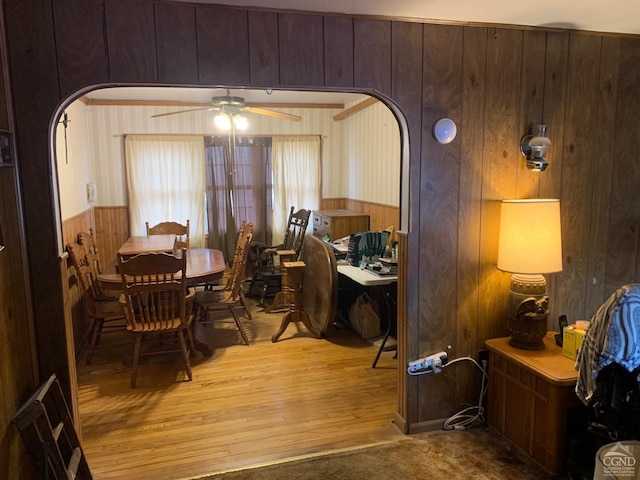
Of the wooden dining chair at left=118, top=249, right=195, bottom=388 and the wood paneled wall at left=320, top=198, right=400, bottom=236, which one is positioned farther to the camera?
the wood paneled wall at left=320, top=198, right=400, bottom=236

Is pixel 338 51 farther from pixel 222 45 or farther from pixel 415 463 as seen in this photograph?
pixel 415 463

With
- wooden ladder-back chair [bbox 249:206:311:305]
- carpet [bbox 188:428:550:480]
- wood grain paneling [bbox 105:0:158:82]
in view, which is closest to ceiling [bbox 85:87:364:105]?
wooden ladder-back chair [bbox 249:206:311:305]

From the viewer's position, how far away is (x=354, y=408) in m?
3.15

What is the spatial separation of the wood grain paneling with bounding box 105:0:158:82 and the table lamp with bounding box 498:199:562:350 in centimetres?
197

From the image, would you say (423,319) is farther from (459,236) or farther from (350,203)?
(350,203)

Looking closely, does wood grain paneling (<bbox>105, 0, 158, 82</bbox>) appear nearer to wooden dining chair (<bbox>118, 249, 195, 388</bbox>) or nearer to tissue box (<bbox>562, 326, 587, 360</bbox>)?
wooden dining chair (<bbox>118, 249, 195, 388</bbox>)

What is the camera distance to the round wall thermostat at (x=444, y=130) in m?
2.59

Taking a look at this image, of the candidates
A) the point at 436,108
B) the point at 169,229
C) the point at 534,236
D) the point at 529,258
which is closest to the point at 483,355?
the point at 529,258

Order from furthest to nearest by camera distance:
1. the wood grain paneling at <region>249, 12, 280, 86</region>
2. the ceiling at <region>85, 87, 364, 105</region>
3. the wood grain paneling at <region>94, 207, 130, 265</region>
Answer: the wood grain paneling at <region>94, 207, 130, 265</region>
the ceiling at <region>85, 87, 364, 105</region>
the wood grain paneling at <region>249, 12, 280, 86</region>

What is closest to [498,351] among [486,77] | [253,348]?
[486,77]

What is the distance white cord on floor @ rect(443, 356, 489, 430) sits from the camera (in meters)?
2.83

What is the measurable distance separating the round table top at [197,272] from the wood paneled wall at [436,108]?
4.95ft

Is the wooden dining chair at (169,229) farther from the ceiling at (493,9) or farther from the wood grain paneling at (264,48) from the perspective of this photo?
the ceiling at (493,9)

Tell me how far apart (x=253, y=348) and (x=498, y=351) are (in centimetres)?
226
